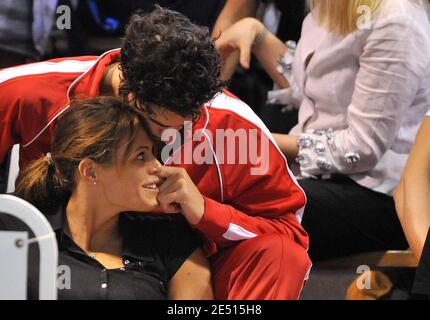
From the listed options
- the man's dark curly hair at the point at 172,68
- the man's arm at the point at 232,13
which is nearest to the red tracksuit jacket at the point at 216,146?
the man's dark curly hair at the point at 172,68

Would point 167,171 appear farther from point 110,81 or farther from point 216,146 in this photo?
point 110,81

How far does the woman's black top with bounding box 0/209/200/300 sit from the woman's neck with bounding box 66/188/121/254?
2cm

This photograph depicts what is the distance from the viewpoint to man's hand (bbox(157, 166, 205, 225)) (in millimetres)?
1641

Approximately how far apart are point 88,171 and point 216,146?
0.75 ft

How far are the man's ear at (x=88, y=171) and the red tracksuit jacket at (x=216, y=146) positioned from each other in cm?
13

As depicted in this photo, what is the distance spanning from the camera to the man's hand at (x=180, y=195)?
5.38ft

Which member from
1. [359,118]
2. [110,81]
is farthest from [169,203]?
[359,118]

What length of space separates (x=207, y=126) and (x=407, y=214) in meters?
0.41

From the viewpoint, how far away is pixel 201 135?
1.75 metres

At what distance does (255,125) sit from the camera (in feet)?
5.79

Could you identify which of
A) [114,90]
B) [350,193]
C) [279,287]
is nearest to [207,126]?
[114,90]

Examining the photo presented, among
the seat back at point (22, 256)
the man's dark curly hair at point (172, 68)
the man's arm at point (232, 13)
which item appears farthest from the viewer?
the man's arm at point (232, 13)

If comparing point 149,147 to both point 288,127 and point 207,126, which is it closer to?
point 207,126

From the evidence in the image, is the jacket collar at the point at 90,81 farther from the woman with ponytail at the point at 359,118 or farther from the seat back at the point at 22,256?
the seat back at the point at 22,256
